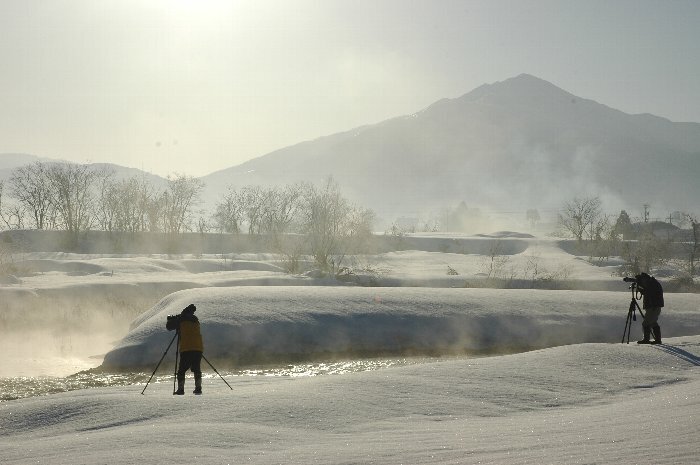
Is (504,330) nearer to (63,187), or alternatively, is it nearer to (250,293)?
(250,293)

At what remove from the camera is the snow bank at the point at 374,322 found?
66.3 feet

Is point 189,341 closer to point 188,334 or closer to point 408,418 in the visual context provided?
point 188,334

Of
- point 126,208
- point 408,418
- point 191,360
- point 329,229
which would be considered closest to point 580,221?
point 329,229

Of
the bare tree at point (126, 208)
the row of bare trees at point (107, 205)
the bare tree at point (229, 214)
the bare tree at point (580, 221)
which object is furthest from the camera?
the bare tree at point (229, 214)

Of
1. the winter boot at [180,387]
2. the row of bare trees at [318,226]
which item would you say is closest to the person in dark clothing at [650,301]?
the winter boot at [180,387]

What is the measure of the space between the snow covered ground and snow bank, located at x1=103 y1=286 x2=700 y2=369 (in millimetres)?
65

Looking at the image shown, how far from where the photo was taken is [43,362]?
19906 millimetres

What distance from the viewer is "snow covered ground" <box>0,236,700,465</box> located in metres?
7.67

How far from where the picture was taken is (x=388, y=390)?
11500 mm

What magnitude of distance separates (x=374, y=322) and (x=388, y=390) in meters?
11.1

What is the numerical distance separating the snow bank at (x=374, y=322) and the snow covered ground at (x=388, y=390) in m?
0.07

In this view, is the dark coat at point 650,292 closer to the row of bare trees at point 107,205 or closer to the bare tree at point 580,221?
the bare tree at point 580,221

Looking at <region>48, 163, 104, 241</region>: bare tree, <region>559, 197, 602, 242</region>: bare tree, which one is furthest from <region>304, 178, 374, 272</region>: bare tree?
<region>48, 163, 104, 241</region>: bare tree

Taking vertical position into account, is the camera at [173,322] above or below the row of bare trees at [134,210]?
below
